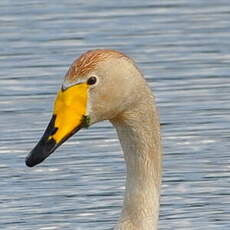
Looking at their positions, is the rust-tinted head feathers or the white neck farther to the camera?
the white neck

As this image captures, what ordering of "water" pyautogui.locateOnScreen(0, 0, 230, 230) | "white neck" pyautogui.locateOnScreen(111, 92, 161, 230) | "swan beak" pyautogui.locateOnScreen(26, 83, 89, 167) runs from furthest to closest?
"water" pyautogui.locateOnScreen(0, 0, 230, 230)
"white neck" pyautogui.locateOnScreen(111, 92, 161, 230)
"swan beak" pyautogui.locateOnScreen(26, 83, 89, 167)

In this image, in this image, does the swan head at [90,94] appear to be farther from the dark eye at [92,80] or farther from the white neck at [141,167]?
the white neck at [141,167]

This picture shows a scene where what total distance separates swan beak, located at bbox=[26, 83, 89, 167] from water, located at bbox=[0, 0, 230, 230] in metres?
3.01

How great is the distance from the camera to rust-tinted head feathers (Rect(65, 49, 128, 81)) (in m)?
10.2

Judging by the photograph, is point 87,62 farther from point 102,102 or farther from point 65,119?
point 65,119

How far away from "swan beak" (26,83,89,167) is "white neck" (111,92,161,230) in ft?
1.28

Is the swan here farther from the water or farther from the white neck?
the water

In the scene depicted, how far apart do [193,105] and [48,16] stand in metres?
4.95

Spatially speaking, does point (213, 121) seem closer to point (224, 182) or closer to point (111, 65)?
point (224, 182)

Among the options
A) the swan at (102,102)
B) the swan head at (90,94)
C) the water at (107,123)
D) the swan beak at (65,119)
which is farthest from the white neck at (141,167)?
the water at (107,123)

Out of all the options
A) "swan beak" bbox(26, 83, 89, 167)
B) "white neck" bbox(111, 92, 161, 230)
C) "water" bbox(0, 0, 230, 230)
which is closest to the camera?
"swan beak" bbox(26, 83, 89, 167)

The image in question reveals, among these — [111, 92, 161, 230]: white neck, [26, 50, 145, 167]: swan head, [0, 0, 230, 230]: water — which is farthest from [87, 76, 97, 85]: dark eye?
[0, 0, 230, 230]: water

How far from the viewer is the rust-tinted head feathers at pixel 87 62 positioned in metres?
10.2

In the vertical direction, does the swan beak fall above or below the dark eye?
below
